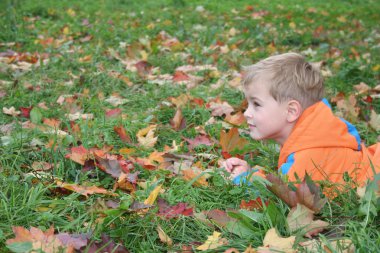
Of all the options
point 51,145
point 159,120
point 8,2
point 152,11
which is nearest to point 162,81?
point 159,120

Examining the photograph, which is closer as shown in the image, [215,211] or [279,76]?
[215,211]

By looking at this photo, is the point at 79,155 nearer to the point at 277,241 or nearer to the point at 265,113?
the point at 265,113

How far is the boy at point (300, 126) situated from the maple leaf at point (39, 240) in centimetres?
89

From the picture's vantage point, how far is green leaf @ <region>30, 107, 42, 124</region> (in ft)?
10.2

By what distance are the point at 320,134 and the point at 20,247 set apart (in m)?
1.41

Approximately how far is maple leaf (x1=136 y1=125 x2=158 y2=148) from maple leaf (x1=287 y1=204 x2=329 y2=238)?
1225 millimetres

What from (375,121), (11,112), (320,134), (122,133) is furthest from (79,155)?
(375,121)

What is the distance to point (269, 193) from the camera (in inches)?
79.4

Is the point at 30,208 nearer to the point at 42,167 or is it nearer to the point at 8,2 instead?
the point at 42,167

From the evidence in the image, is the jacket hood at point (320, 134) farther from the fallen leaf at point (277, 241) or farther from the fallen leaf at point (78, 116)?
the fallen leaf at point (78, 116)

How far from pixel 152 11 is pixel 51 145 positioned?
583 centimetres

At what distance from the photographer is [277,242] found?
1.71 metres

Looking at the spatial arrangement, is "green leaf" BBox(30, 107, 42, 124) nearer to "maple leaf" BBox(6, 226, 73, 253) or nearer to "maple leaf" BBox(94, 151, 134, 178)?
"maple leaf" BBox(94, 151, 134, 178)

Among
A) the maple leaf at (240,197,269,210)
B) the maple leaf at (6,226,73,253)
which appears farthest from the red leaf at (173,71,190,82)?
the maple leaf at (6,226,73,253)
